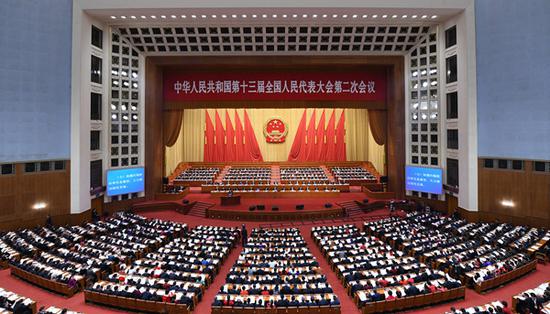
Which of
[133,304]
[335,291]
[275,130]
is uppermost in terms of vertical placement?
[275,130]

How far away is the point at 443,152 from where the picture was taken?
1878 cm

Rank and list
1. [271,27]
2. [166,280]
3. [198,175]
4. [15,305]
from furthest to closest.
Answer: [198,175] < [271,27] < [166,280] < [15,305]

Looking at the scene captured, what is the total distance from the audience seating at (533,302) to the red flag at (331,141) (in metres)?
23.2

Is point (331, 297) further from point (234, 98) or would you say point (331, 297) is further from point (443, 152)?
point (234, 98)

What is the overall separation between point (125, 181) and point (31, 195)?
4.94m

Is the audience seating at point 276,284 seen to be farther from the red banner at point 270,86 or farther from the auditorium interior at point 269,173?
the red banner at point 270,86

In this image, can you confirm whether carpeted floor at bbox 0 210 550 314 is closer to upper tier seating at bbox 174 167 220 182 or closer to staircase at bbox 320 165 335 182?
upper tier seating at bbox 174 167 220 182

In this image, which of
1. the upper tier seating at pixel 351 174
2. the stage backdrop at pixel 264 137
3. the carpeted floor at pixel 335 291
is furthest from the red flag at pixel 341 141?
the carpeted floor at pixel 335 291

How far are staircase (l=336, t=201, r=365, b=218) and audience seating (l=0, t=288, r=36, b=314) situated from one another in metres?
15.3

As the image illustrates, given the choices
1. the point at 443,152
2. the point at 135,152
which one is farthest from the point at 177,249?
the point at 443,152

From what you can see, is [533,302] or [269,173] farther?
[269,173]

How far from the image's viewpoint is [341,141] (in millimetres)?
30859

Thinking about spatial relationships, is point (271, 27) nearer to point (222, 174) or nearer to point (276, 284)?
point (222, 174)

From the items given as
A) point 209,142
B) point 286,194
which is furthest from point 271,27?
point 209,142
